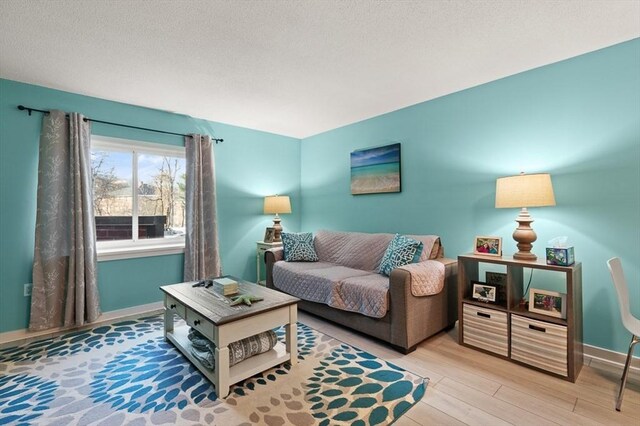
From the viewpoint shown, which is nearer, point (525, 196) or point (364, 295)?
point (525, 196)

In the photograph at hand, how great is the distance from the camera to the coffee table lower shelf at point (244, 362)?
1907mm

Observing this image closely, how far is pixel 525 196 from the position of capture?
2.17 m

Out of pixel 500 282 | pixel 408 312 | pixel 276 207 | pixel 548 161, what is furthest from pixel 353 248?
pixel 548 161

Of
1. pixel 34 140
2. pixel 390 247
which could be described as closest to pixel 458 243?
pixel 390 247

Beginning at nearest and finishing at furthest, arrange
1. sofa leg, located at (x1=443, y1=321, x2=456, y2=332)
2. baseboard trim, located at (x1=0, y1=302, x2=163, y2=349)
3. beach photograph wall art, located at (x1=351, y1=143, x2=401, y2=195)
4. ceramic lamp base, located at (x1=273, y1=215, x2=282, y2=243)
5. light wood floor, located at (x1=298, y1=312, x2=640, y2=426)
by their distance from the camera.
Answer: light wood floor, located at (x1=298, y1=312, x2=640, y2=426), baseboard trim, located at (x1=0, y1=302, x2=163, y2=349), sofa leg, located at (x1=443, y1=321, x2=456, y2=332), beach photograph wall art, located at (x1=351, y1=143, x2=401, y2=195), ceramic lamp base, located at (x1=273, y1=215, x2=282, y2=243)

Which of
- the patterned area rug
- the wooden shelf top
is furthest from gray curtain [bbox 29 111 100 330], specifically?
the wooden shelf top

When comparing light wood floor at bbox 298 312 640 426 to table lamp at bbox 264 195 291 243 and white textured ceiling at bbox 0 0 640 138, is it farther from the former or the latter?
white textured ceiling at bbox 0 0 640 138

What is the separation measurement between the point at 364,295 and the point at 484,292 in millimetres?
1017

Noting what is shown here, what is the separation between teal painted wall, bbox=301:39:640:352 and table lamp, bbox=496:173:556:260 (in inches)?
12.7

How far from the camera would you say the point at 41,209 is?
276 centimetres

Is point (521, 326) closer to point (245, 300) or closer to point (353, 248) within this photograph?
point (353, 248)

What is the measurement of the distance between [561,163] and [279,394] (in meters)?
2.78

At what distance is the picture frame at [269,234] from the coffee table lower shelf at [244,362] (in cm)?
192

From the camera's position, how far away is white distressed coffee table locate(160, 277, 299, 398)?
181cm
